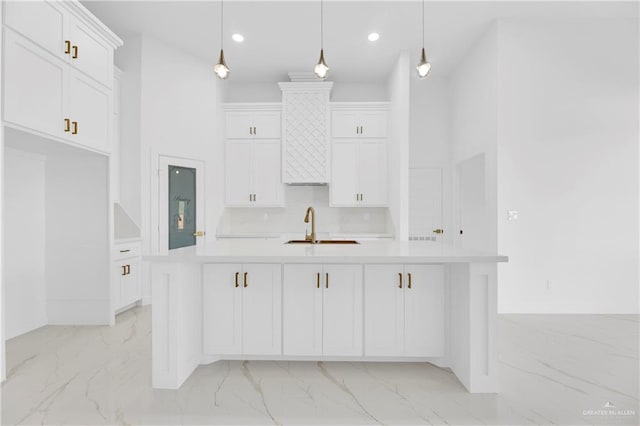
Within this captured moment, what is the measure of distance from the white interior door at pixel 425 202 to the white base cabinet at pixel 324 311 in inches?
143

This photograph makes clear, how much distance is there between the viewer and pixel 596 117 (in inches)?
158

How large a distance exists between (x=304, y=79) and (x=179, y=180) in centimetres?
254

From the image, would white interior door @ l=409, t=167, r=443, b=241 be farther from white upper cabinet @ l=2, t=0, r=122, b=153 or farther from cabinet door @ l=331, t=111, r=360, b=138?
white upper cabinet @ l=2, t=0, r=122, b=153

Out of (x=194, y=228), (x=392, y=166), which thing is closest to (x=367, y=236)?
(x=392, y=166)

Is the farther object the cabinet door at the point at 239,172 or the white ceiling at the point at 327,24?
the cabinet door at the point at 239,172

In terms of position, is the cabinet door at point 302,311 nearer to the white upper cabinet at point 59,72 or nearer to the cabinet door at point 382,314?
the cabinet door at point 382,314

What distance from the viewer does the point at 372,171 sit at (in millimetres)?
5348

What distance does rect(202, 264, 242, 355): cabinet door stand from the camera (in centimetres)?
237

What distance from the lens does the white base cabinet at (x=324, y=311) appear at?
2.34m

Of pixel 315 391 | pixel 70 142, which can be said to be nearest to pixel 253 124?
pixel 70 142

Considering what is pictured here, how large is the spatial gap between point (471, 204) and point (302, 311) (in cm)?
416

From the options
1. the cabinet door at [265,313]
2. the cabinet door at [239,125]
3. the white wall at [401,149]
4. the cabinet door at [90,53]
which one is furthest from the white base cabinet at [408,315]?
the cabinet door at [239,125]

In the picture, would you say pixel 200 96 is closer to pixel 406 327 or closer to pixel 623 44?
pixel 406 327

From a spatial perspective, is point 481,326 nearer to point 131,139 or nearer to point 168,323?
point 168,323
